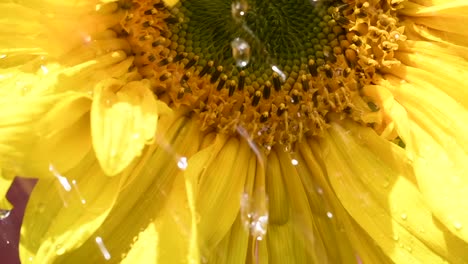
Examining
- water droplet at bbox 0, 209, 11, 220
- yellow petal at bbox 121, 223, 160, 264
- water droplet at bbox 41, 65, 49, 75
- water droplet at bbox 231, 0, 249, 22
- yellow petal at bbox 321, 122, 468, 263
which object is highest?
water droplet at bbox 231, 0, 249, 22

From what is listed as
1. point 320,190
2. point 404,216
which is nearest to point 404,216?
point 404,216

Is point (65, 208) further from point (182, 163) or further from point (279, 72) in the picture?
point (279, 72)

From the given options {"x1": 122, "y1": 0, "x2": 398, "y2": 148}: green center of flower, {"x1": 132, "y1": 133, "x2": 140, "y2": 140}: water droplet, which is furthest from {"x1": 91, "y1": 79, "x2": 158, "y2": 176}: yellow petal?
{"x1": 122, "y1": 0, "x2": 398, "y2": 148}: green center of flower

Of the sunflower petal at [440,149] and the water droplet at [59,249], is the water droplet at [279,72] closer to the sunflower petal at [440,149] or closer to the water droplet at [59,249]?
the sunflower petal at [440,149]

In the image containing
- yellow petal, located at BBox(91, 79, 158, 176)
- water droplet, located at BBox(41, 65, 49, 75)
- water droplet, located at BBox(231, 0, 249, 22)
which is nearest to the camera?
yellow petal, located at BBox(91, 79, 158, 176)

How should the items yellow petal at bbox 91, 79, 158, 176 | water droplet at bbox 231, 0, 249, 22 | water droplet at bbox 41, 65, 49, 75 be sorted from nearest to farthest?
1. yellow petal at bbox 91, 79, 158, 176
2. water droplet at bbox 41, 65, 49, 75
3. water droplet at bbox 231, 0, 249, 22

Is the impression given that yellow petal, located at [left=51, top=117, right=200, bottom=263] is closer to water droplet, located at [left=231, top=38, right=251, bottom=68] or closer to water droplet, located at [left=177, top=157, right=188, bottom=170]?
water droplet, located at [left=177, top=157, right=188, bottom=170]

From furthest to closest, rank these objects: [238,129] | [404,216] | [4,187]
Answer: [238,129]
[404,216]
[4,187]
